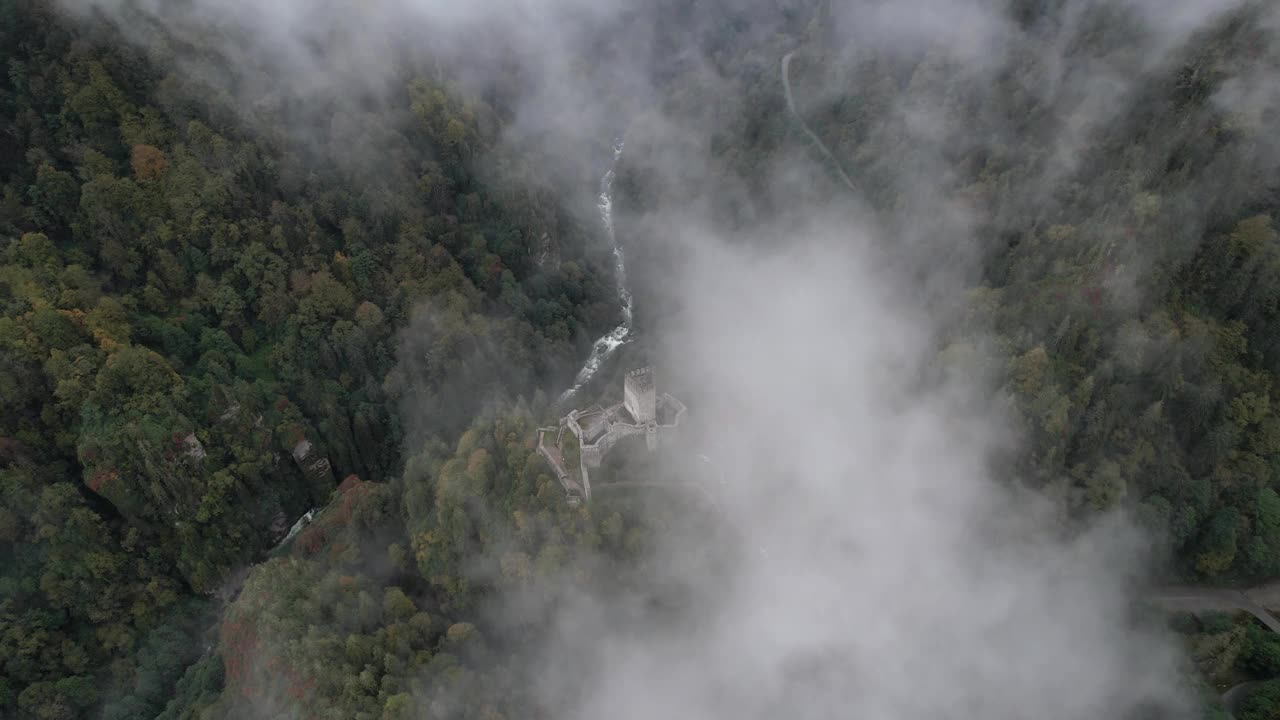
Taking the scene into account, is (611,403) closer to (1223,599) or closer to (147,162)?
Answer: (1223,599)

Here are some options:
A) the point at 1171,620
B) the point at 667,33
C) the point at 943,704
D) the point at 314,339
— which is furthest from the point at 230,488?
the point at 667,33

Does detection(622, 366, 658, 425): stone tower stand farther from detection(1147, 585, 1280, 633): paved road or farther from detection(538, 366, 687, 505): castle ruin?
detection(1147, 585, 1280, 633): paved road

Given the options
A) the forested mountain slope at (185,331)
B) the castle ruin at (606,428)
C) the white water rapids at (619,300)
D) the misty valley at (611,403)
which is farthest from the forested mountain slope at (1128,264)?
the forested mountain slope at (185,331)

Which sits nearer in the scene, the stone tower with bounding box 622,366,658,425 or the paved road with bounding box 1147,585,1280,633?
the paved road with bounding box 1147,585,1280,633

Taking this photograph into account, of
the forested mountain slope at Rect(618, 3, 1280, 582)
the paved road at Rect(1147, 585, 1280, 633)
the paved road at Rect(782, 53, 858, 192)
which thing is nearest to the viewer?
the paved road at Rect(1147, 585, 1280, 633)

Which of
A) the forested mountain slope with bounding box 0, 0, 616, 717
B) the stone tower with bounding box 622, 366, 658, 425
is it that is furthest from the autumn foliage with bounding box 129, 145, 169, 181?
the stone tower with bounding box 622, 366, 658, 425

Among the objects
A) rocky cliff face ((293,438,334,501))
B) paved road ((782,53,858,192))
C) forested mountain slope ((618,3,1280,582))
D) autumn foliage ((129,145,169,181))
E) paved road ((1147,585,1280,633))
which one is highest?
paved road ((782,53,858,192))

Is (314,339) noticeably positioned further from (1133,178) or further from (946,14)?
(946,14)
